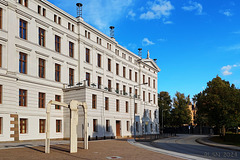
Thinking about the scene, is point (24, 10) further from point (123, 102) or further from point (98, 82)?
point (123, 102)

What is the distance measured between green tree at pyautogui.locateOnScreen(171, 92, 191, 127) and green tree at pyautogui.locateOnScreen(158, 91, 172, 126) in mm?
3344

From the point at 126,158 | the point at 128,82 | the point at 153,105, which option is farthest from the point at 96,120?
the point at 153,105

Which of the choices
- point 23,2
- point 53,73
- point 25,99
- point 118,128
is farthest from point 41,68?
point 118,128

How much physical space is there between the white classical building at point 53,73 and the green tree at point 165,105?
3641 centimetres

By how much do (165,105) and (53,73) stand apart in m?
61.3

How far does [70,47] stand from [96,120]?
13.1m

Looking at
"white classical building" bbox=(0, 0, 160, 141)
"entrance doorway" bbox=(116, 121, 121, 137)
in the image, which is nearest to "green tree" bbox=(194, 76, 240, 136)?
"white classical building" bbox=(0, 0, 160, 141)

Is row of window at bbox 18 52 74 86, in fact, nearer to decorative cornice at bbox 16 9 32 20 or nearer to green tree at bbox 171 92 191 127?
decorative cornice at bbox 16 9 32 20

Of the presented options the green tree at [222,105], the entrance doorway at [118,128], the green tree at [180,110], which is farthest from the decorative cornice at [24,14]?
the green tree at [180,110]

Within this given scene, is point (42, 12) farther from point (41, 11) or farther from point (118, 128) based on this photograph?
point (118, 128)

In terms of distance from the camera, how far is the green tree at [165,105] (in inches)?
3564

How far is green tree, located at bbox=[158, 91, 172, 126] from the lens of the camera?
90.5 m

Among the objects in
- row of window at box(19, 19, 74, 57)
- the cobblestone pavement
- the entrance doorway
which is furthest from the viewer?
the entrance doorway

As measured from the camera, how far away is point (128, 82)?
59156 millimetres
